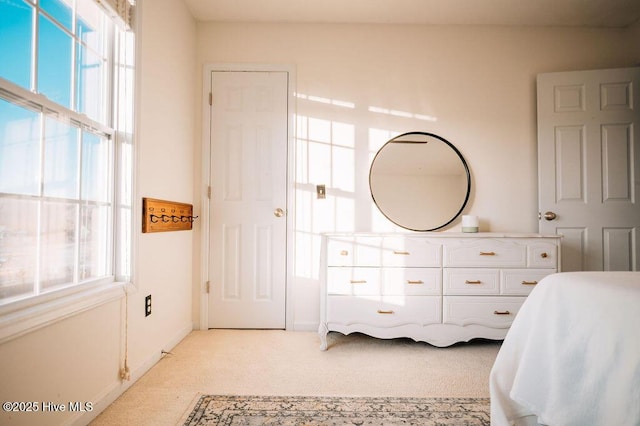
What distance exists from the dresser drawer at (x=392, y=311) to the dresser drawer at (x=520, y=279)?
0.50 meters

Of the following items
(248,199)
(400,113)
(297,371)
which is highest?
(400,113)

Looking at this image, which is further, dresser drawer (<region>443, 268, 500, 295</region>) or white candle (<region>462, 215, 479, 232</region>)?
white candle (<region>462, 215, 479, 232</region>)

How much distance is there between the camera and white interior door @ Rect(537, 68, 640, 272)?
9.04 feet

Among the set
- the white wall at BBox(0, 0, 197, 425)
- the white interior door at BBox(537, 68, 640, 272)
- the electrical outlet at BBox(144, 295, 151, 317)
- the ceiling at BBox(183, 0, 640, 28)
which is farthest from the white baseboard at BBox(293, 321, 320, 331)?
the ceiling at BBox(183, 0, 640, 28)

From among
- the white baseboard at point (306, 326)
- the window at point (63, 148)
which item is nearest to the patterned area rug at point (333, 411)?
the window at point (63, 148)

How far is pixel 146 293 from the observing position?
207 centimetres

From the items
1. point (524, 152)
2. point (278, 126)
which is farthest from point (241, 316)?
point (524, 152)

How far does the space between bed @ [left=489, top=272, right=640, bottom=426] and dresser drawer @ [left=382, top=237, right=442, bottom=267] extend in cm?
101

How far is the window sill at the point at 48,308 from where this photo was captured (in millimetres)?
1132

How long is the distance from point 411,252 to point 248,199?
4.73ft

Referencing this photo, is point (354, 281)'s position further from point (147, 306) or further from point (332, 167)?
point (147, 306)

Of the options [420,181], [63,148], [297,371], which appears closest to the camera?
[63,148]

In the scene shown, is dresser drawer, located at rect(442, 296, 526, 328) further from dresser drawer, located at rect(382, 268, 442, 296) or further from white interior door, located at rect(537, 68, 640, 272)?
white interior door, located at rect(537, 68, 640, 272)

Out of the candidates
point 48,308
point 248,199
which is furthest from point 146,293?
point 248,199
